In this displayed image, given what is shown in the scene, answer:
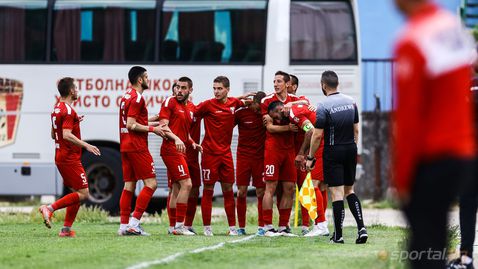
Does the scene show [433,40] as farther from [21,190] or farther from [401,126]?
[21,190]

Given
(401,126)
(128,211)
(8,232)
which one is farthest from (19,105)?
(401,126)

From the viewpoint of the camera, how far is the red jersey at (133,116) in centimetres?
1409

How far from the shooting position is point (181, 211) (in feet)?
48.7

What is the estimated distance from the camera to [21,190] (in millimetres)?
22297

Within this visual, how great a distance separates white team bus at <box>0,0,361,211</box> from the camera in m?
22.2

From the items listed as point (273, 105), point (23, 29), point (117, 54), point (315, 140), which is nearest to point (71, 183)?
point (273, 105)

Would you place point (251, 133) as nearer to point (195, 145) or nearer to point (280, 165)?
point (280, 165)

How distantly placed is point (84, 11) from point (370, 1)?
7577mm

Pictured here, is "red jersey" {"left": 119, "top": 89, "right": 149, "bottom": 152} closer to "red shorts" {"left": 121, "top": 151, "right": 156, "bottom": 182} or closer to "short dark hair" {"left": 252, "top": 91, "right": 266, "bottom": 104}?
"red shorts" {"left": 121, "top": 151, "right": 156, "bottom": 182}

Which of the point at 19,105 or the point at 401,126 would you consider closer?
the point at 401,126

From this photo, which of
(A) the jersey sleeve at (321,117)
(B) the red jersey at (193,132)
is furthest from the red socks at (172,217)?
→ (A) the jersey sleeve at (321,117)

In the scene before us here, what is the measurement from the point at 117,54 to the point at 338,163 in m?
10.1

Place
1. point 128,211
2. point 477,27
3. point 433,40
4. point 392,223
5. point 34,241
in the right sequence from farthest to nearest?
1. point 477,27
2. point 392,223
3. point 128,211
4. point 34,241
5. point 433,40

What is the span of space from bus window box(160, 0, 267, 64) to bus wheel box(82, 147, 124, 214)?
210 centimetres
